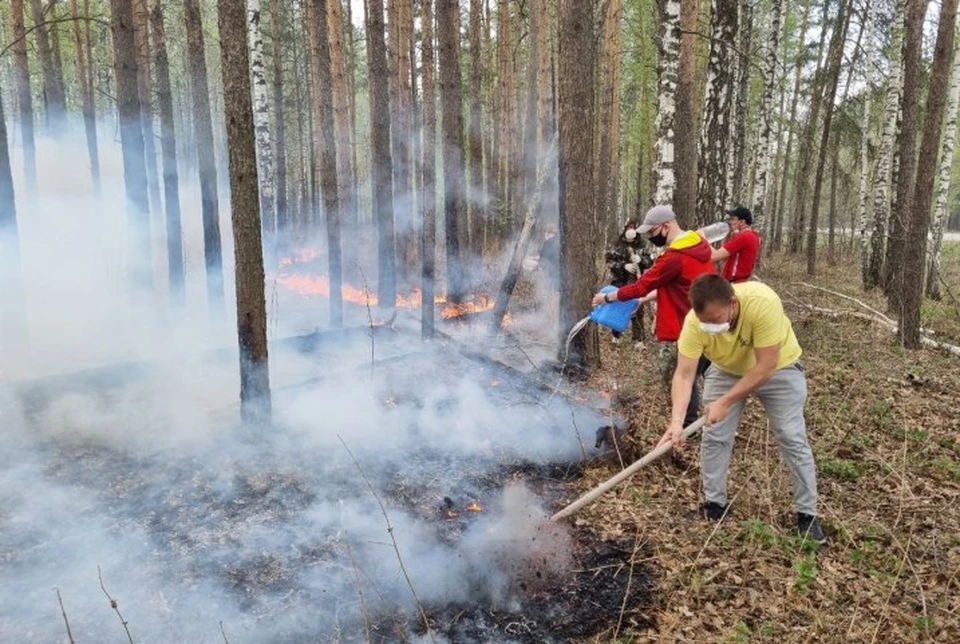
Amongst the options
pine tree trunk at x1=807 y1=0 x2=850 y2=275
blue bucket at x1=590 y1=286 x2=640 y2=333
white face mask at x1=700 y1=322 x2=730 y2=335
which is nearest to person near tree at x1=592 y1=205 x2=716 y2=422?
blue bucket at x1=590 y1=286 x2=640 y2=333

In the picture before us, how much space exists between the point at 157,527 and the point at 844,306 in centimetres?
1293

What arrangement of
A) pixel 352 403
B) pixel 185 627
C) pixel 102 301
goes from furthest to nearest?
pixel 102 301 → pixel 352 403 → pixel 185 627

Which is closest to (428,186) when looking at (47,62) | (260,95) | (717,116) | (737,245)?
(260,95)

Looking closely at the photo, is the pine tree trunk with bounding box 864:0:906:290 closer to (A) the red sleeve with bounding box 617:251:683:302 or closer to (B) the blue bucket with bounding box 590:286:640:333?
(B) the blue bucket with bounding box 590:286:640:333

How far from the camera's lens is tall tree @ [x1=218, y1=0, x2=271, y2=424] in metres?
5.48

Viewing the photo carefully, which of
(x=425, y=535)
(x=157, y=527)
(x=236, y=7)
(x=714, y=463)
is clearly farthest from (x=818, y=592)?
(x=236, y=7)

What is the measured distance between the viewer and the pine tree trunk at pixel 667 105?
8.20 meters

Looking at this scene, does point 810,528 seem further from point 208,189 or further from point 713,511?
point 208,189

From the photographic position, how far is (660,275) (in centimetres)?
517

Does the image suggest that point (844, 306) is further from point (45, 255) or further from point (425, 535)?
point (45, 255)

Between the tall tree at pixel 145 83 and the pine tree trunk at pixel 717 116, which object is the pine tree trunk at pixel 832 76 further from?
the tall tree at pixel 145 83

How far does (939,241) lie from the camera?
46.6 ft

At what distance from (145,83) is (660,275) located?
18.2 meters

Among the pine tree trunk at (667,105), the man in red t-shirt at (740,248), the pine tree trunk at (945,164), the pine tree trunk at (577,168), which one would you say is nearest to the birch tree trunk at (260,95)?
the pine tree trunk at (577,168)
